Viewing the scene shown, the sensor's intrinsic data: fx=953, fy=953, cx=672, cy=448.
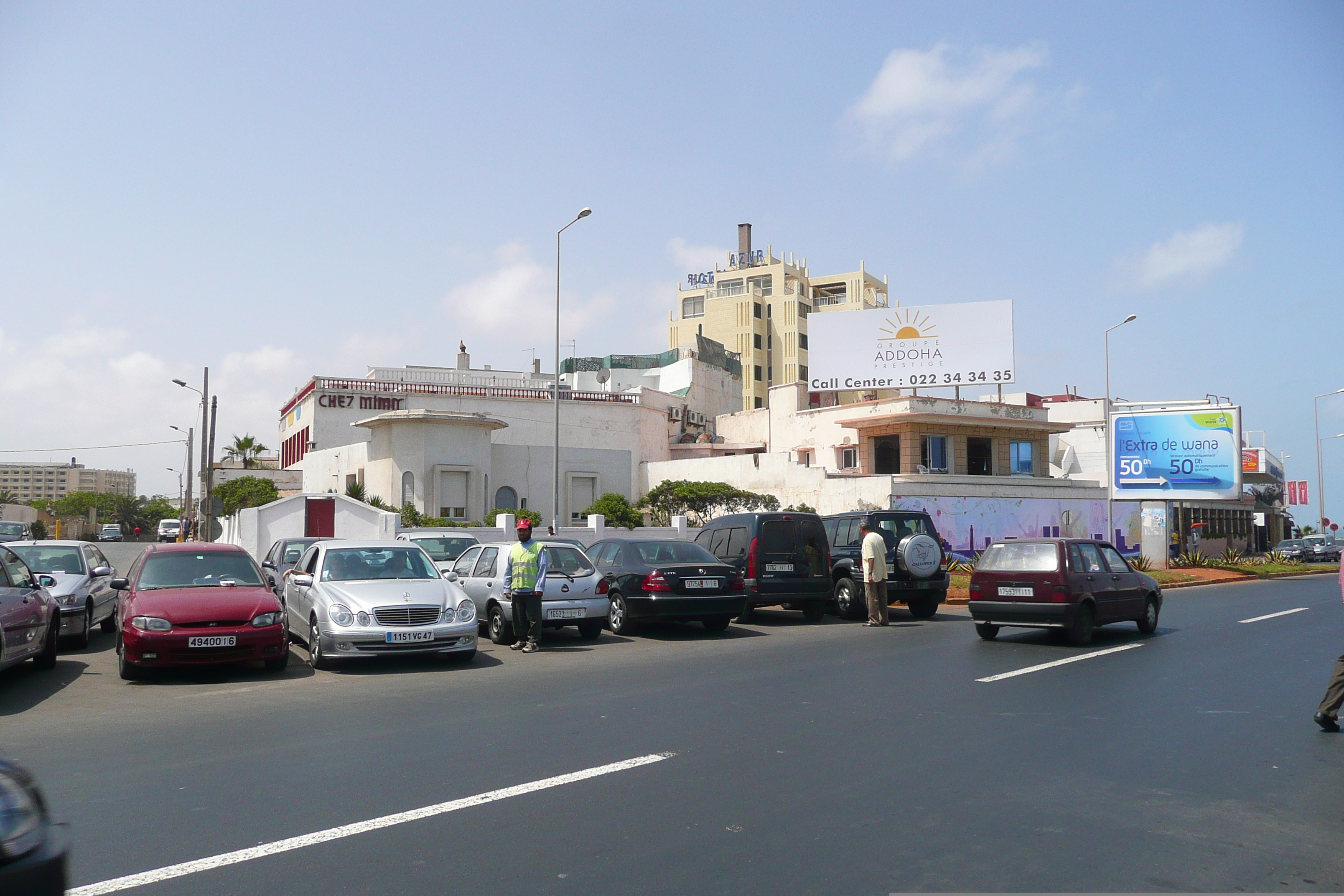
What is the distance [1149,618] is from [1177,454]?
22.6m

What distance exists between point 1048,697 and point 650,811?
18.1 ft

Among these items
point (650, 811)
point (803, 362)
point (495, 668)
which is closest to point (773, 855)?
point (650, 811)

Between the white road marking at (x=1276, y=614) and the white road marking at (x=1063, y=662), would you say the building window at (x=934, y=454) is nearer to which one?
the white road marking at (x=1276, y=614)

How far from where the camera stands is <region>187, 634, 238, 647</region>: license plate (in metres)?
10.6

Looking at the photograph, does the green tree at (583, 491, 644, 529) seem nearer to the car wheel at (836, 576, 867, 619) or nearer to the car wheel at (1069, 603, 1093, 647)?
the car wheel at (836, 576, 867, 619)

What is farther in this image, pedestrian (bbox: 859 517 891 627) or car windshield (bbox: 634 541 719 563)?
pedestrian (bbox: 859 517 891 627)

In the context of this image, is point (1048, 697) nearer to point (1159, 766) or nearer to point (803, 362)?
point (1159, 766)

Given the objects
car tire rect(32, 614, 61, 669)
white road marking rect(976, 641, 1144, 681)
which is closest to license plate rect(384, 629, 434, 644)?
car tire rect(32, 614, 61, 669)

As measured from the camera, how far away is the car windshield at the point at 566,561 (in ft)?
49.6

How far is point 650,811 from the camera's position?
18.3ft

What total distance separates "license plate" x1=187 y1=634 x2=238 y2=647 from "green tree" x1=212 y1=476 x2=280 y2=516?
36.2m

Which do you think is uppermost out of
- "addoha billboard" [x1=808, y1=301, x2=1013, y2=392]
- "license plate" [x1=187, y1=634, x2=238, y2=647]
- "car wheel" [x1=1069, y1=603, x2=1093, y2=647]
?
"addoha billboard" [x1=808, y1=301, x2=1013, y2=392]

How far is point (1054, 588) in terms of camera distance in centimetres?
1391

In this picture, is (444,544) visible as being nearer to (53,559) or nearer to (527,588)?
(527,588)
